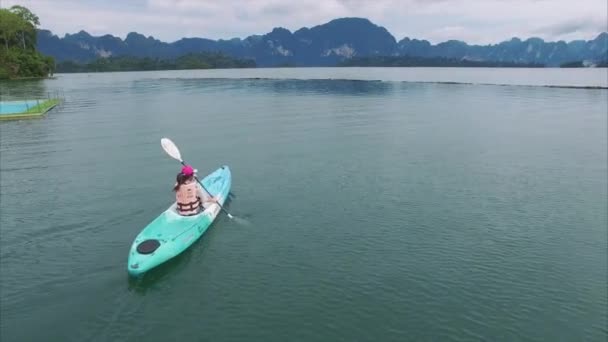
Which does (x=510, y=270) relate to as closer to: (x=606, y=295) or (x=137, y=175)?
(x=606, y=295)

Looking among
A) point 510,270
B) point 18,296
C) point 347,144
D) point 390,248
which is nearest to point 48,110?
point 347,144

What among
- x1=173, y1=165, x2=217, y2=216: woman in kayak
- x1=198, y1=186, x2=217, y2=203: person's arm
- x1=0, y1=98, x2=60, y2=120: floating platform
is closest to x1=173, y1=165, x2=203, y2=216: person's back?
x1=173, y1=165, x2=217, y2=216: woman in kayak

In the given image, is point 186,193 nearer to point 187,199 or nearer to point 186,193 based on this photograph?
point 186,193

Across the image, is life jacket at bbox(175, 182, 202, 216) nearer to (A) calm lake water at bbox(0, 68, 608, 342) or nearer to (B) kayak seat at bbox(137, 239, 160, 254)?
(A) calm lake water at bbox(0, 68, 608, 342)

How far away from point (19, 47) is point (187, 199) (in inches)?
6462

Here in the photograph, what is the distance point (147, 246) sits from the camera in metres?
18.5

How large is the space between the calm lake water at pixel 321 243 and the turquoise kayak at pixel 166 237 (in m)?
0.53

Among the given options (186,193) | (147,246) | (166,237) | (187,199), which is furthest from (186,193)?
(147,246)

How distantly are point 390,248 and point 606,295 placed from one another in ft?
27.2

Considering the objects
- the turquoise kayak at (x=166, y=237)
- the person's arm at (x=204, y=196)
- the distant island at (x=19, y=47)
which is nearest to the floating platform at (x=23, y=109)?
the person's arm at (x=204, y=196)

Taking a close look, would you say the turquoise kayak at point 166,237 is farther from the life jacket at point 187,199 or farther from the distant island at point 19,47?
the distant island at point 19,47

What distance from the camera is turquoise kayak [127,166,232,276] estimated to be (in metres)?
17.9

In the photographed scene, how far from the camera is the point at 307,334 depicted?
14641 millimetres

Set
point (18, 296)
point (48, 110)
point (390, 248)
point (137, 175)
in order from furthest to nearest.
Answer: point (48, 110)
point (137, 175)
point (390, 248)
point (18, 296)
